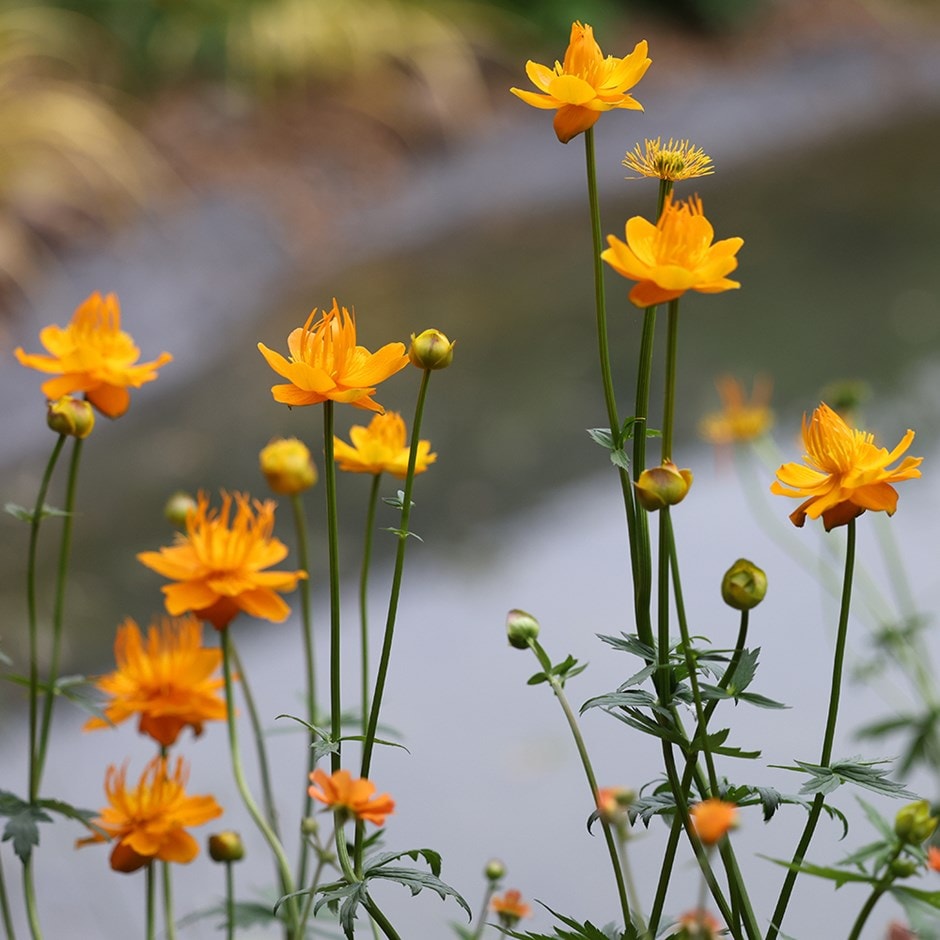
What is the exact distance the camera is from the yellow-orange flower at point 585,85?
1.90 ft

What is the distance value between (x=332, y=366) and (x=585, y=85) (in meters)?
0.16

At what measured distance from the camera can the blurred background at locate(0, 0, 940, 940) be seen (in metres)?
1.95

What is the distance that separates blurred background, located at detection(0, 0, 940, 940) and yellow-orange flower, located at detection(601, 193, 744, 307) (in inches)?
30.5

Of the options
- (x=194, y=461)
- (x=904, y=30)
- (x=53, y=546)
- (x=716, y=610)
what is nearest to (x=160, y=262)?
(x=194, y=461)

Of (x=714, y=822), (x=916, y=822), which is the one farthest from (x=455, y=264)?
(x=714, y=822)

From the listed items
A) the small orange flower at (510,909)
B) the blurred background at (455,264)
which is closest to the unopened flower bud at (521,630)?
the small orange flower at (510,909)

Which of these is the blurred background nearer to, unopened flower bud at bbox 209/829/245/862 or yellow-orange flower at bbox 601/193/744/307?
unopened flower bud at bbox 209/829/245/862

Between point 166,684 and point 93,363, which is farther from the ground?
point 93,363

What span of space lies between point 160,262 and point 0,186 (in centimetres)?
47

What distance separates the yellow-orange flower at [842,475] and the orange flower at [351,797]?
0.65 feet

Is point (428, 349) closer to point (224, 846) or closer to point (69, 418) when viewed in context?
point (69, 418)

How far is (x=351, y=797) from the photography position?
542mm

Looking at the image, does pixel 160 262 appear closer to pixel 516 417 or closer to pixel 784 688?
pixel 516 417

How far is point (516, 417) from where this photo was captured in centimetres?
264
